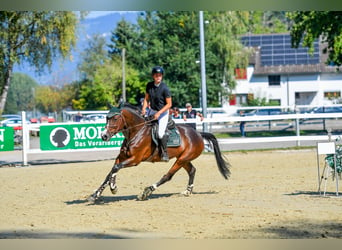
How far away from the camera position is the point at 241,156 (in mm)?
20391

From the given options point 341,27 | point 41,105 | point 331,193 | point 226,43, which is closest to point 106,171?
point 331,193

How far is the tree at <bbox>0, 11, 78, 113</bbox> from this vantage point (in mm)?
22172

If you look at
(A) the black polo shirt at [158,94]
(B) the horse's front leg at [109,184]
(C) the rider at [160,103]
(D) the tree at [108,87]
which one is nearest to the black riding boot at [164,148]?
(C) the rider at [160,103]

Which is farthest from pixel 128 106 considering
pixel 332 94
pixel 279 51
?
pixel 279 51

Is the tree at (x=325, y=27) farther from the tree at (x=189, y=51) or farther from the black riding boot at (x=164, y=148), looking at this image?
the black riding boot at (x=164, y=148)

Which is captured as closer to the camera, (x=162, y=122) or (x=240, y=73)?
(x=162, y=122)

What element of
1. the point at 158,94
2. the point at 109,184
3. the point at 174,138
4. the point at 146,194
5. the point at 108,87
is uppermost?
the point at 108,87

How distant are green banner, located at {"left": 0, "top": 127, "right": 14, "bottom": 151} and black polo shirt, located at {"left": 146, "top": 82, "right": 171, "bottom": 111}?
30.7ft

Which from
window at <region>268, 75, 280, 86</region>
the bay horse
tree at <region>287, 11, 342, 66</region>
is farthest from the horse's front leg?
window at <region>268, 75, 280, 86</region>

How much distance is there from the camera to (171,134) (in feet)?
38.5

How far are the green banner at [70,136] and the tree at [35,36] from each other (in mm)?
3860

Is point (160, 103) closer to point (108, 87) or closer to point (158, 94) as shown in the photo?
point (158, 94)

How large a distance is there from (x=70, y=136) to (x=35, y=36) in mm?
4774
